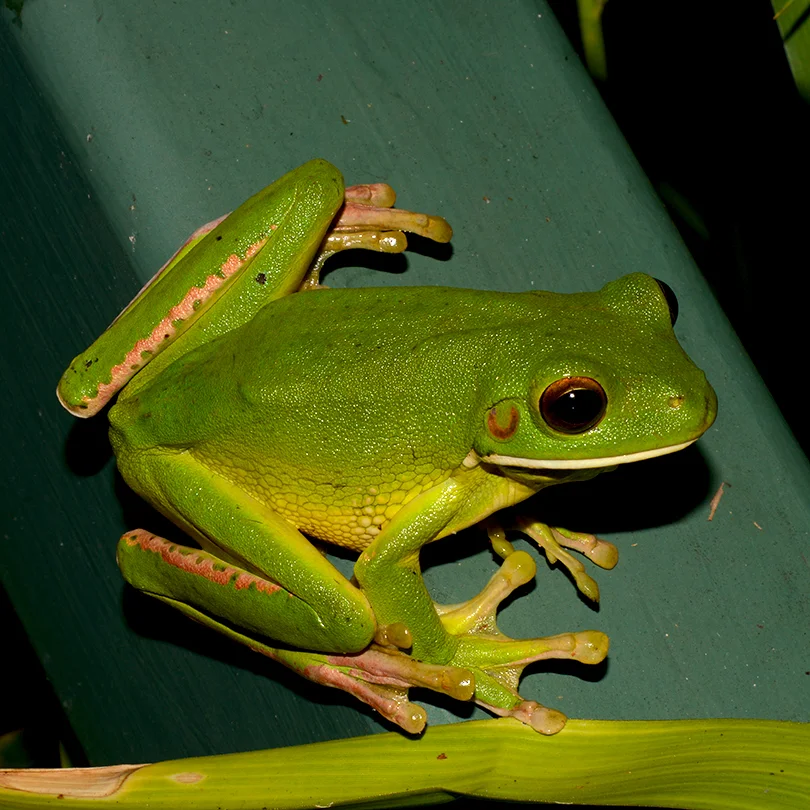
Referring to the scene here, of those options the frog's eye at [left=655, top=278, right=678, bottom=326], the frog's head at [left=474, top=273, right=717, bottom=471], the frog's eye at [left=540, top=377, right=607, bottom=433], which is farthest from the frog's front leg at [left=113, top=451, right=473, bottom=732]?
the frog's eye at [left=655, top=278, right=678, bottom=326]

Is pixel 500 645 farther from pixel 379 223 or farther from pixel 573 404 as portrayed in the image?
pixel 379 223

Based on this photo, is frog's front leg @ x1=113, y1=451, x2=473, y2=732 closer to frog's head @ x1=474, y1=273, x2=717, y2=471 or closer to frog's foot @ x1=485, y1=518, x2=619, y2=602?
frog's foot @ x1=485, y1=518, x2=619, y2=602

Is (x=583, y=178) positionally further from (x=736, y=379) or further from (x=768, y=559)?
(x=768, y=559)

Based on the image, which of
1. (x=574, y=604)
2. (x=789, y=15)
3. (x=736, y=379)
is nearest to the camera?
(x=789, y=15)

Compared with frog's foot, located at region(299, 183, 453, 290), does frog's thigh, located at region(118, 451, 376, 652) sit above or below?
below

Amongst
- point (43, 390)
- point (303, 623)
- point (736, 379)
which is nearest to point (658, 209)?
point (736, 379)

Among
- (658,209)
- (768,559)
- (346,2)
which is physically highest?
(346,2)

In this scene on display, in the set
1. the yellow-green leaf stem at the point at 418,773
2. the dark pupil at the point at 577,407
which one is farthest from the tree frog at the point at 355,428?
the yellow-green leaf stem at the point at 418,773
